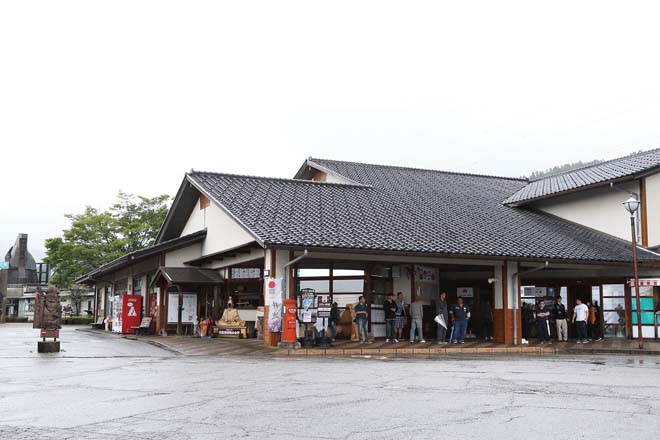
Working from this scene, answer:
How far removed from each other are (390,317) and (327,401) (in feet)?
41.0

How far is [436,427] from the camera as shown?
6953mm

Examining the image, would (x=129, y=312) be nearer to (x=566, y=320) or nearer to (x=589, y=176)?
(x=566, y=320)

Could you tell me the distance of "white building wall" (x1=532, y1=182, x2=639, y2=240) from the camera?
25.2 meters

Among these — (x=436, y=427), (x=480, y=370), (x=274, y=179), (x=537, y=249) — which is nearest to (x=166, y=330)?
(x=274, y=179)

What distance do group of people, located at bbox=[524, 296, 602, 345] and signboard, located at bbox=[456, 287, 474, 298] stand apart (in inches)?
85.7

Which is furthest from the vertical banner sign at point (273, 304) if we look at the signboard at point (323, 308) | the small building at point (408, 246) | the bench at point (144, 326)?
the bench at point (144, 326)

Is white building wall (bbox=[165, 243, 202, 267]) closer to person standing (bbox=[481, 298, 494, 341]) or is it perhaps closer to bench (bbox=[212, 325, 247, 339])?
bench (bbox=[212, 325, 247, 339])

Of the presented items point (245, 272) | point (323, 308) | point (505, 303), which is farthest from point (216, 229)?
point (505, 303)

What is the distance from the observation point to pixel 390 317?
21.1 metres

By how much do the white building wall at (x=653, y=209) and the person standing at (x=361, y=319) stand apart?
10.8 m

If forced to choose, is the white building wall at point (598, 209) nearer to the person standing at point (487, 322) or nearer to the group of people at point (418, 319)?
the person standing at point (487, 322)

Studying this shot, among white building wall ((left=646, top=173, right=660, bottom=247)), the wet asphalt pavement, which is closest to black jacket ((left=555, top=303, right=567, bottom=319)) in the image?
white building wall ((left=646, top=173, right=660, bottom=247))

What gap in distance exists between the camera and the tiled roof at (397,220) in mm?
20469

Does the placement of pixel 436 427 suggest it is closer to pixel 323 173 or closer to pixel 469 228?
pixel 469 228
